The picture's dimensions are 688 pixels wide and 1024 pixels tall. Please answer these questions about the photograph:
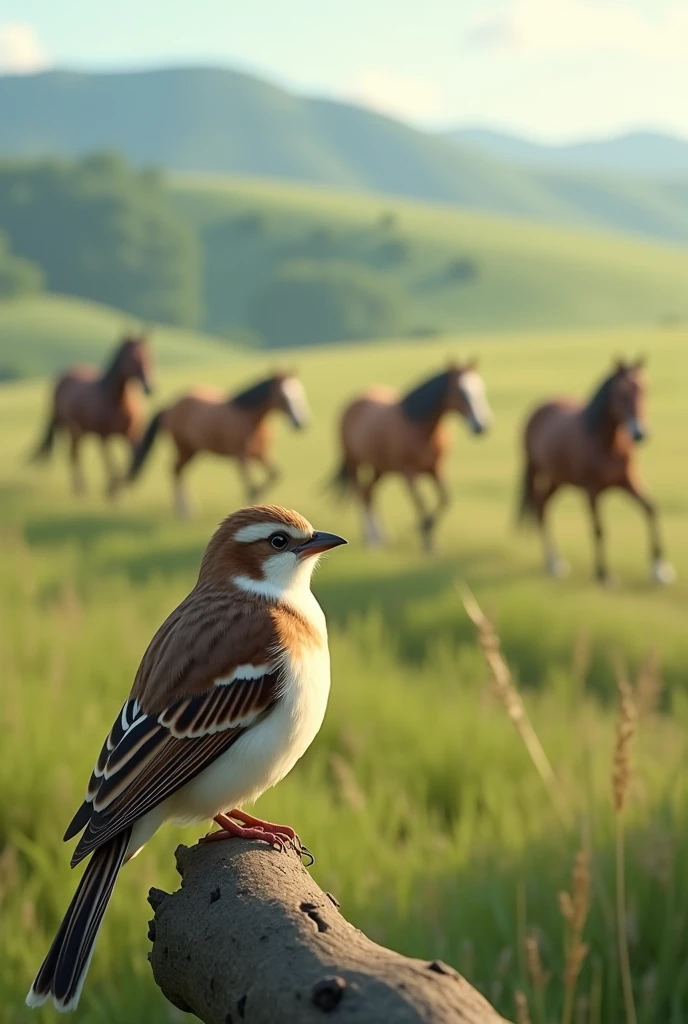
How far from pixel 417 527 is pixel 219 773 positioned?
1323 centimetres

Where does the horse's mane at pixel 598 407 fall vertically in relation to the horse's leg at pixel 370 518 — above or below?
above

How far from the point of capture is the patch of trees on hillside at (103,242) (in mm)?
80625

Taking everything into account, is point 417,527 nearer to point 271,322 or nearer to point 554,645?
point 554,645

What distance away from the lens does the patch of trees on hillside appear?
265 feet

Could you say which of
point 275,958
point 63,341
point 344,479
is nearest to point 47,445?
point 344,479

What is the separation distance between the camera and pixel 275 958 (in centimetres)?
128

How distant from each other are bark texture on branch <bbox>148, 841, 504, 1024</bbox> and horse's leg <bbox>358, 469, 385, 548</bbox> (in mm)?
13070

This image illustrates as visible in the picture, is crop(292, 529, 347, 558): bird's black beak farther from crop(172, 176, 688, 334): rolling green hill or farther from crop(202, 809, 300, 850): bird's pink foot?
crop(172, 176, 688, 334): rolling green hill

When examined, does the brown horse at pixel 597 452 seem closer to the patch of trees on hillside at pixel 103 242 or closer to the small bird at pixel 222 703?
the small bird at pixel 222 703

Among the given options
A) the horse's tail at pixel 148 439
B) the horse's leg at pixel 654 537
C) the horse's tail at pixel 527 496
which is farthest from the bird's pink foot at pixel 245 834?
the horse's tail at pixel 148 439

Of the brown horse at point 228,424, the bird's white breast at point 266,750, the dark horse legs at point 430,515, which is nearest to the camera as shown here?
the bird's white breast at point 266,750

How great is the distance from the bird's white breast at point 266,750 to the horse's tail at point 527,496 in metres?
12.1

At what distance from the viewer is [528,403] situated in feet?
84.4

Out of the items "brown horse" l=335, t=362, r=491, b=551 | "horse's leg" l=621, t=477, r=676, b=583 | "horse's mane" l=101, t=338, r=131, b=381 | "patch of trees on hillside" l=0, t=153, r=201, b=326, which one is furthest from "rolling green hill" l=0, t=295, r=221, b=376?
"horse's leg" l=621, t=477, r=676, b=583
